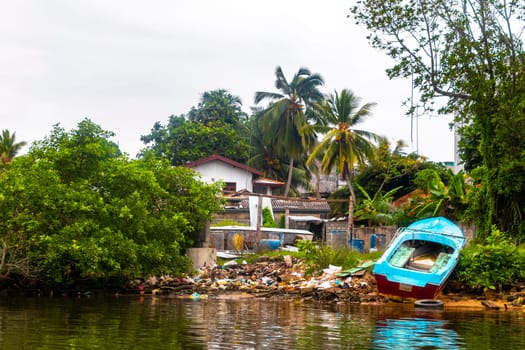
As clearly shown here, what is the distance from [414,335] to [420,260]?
869 cm

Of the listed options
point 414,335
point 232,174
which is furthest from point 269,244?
point 232,174

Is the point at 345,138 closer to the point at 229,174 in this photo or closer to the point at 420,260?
the point at 229,174

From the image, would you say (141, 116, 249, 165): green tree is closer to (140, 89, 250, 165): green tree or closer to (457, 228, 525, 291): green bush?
(140, 89, 250, 165): green tree

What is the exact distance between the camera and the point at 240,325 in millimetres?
12984

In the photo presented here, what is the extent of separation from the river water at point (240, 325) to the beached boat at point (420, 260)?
1.78 feet

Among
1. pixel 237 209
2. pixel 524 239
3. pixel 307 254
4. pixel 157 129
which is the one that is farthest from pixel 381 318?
pixel 157 129

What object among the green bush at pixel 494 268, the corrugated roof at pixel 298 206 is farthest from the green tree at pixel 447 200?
the corrugated roof at pixel 298 206

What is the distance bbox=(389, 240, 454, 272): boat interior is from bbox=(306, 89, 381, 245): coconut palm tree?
15.9 metres

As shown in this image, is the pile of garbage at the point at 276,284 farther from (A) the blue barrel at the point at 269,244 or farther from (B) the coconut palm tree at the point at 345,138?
(B) the coconut palm tree at the point at 345,138

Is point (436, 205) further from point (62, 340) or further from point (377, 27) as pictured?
point (62, 340)

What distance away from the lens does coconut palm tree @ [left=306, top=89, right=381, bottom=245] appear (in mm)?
37312

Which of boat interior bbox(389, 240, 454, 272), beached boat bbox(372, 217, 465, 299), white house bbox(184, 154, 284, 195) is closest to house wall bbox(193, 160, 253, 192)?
white house bbox(184, 154, 284, 195)

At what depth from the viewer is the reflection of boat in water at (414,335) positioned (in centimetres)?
1075

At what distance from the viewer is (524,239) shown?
861 inches
